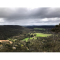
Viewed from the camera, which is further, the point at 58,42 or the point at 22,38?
the point at 22,38

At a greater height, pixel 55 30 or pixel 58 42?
pixel 55 30

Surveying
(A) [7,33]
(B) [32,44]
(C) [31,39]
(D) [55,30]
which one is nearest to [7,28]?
(A) [7,33]

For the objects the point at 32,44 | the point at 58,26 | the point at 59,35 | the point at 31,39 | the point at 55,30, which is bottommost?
the point at 32,44

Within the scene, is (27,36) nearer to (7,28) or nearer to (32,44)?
(32,44)

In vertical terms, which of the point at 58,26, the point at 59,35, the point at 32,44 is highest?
the point at 58,26

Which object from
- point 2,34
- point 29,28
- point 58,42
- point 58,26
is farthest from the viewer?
point 29,28

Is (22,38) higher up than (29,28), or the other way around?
(29,28)

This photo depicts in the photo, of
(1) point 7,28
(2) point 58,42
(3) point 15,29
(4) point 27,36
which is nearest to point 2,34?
(1) point 7,28

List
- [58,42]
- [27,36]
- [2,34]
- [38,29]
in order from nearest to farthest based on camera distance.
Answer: [58,42]
[2,34]
[27,36]
[38,29]

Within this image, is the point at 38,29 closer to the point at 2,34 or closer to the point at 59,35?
the point at 59,35
